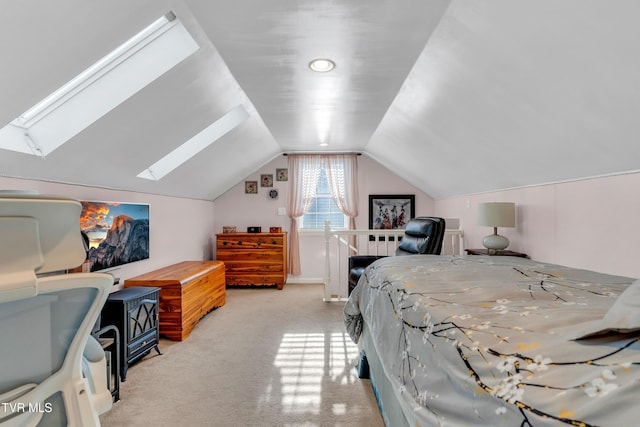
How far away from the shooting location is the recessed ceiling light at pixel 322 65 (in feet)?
7.00

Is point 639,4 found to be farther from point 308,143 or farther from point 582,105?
point 308,143

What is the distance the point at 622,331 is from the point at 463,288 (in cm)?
62

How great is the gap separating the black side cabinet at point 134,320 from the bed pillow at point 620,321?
8.33ft

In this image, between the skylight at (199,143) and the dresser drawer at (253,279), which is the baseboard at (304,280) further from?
the skylight at (199,143)

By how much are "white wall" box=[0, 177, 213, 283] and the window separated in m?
1.72

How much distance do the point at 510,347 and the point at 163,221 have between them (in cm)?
377

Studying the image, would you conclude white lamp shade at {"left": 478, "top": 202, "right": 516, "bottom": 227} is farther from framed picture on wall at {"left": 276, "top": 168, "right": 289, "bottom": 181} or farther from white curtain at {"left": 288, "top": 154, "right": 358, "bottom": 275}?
framed picture on wall at {"left": 276, "top": 168, "right": 289, "bottom": 181}

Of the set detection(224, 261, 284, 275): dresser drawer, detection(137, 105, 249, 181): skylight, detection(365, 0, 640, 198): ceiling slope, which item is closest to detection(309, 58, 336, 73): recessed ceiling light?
detection(365, 0, 640, 198): ceiling slope

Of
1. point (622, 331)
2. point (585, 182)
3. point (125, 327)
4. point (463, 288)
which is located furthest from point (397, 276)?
point (125, 327)

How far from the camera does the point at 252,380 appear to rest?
7.09 ft

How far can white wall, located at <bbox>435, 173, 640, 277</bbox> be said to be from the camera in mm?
1904

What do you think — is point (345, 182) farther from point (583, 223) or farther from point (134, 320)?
point (134, 320)

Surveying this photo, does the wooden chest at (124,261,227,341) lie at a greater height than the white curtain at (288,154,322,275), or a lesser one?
lesser

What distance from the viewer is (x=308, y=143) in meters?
4.72
